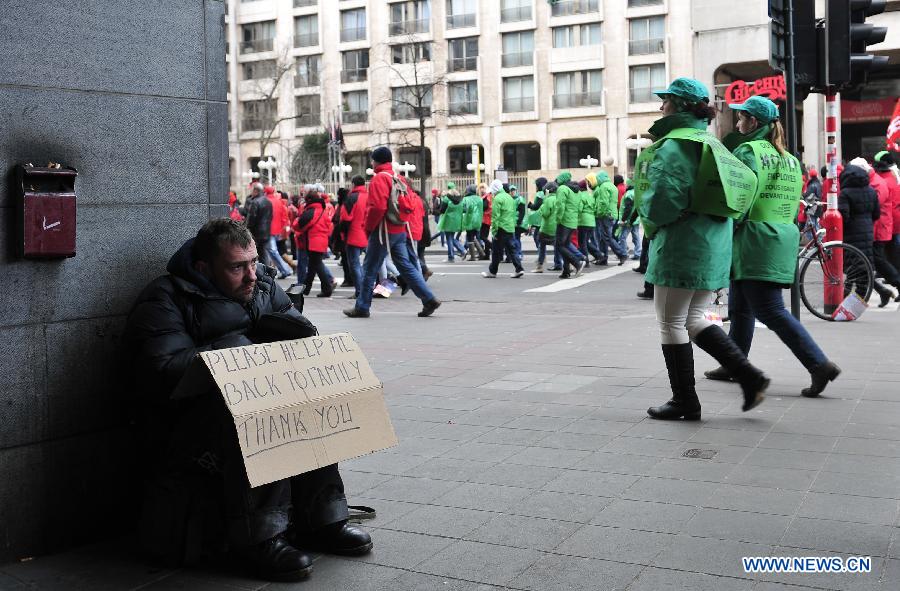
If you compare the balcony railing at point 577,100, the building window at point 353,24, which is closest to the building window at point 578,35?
the balcony railing at point 577,100

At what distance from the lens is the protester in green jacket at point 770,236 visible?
6.94 meters

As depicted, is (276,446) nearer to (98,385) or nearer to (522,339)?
(98,385)

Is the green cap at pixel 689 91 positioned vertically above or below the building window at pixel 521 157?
below

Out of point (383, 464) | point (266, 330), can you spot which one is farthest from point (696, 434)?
point (266, 330)

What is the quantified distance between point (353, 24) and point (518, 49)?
11.3m

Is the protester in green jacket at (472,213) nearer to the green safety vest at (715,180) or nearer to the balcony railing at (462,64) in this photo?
the green safety vest at (715,180)

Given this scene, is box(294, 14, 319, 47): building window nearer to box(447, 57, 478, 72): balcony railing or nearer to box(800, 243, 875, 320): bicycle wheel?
box(447, 57, 478, 72): balcony railing

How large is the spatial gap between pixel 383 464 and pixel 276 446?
1718 mm

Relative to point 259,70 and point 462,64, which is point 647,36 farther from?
point 259,70

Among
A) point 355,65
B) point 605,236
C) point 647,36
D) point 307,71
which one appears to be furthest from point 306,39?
point 605,236

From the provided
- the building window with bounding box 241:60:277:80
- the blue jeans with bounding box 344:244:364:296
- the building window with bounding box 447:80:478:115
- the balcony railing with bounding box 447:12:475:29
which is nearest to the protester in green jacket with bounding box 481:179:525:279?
the blue jeans with bounding box 344:244:364:296

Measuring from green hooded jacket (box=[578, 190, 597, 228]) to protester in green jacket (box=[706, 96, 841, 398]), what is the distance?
12.0 metres

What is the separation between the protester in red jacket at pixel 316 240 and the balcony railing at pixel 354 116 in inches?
1965

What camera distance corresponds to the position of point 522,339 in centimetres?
1020
